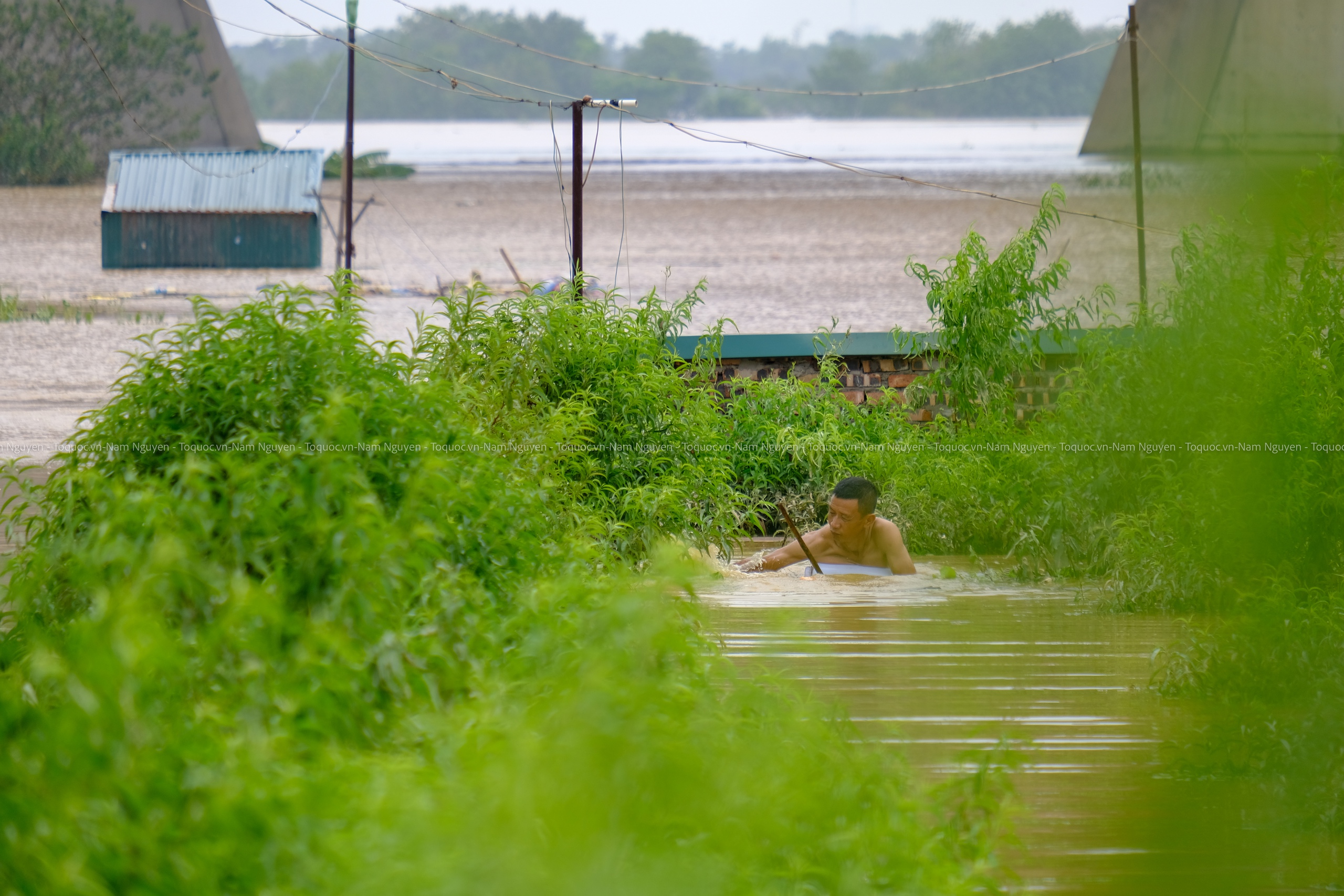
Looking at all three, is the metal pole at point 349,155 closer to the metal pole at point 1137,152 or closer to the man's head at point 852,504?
the metal pole at point 1137,152

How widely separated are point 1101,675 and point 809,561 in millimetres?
2542

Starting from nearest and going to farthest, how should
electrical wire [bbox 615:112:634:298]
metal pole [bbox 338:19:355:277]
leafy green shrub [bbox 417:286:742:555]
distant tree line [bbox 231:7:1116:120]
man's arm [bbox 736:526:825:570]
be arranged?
leafy green shrub [bbox 417:286:742:555] → man's arm [bbox 736:526:825:570] → electrical wire [bbox 615:112:634:298] → metal pole [bbox 338:19:355:277] → distant tree line [bbox 231:7:1116:120]

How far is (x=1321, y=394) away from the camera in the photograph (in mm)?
5129

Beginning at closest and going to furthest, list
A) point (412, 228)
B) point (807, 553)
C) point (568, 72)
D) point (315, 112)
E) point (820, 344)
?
point (807, 553) → point (820, 344) → point (315, 112) → point (412, 228) → point (568, 72)

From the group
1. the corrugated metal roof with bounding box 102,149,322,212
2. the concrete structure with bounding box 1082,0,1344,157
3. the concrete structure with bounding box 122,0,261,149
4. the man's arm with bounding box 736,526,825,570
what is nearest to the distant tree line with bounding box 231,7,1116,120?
the concrete structure with bounding box 122,0,261,149

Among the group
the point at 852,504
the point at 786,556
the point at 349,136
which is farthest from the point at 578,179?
the point at 349,136

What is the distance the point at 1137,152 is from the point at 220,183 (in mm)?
19631

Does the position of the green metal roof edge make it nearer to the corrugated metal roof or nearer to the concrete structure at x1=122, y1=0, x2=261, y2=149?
the corrugated metal roof

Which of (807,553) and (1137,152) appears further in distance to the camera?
(1137,152)

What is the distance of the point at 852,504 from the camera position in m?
6.72

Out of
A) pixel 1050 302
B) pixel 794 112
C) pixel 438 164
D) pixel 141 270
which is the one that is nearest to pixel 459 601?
pixel 1050 302

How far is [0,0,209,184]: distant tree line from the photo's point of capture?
34.1 m

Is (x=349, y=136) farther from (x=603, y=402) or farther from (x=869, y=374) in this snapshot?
(x=603, y=402)

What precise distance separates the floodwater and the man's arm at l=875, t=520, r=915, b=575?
0.11 m
